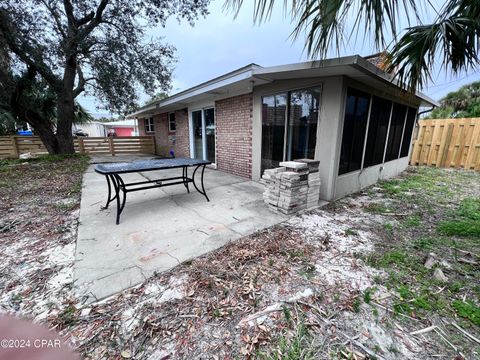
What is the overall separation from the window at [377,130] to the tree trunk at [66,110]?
10133 millimetres

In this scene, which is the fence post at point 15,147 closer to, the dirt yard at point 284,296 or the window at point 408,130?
the dirt yard at point 284,296

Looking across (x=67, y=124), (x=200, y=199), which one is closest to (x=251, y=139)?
(x=200, y=199)

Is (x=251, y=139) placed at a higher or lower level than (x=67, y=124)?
lower

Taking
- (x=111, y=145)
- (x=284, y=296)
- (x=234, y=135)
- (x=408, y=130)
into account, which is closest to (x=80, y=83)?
(x=111, y=145)

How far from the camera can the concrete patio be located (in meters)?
2.09

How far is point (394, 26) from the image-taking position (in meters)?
1.39

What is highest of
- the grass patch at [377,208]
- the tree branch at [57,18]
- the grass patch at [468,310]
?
the tree branch at [57,18]

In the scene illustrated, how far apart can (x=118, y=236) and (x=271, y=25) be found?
293 centimetres

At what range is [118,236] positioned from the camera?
2779 mm

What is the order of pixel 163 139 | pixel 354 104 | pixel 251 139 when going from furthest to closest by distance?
pixel 163 139
pixel 251 139
pixel 354 104

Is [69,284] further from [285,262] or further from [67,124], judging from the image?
[67,124]

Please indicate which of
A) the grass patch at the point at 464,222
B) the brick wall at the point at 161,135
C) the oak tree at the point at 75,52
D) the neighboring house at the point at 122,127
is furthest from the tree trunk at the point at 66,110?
the neighboring house at the point at 122,127

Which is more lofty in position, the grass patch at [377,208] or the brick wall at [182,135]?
the brick wall at [182,135]

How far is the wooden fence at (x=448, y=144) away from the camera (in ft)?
24.9
